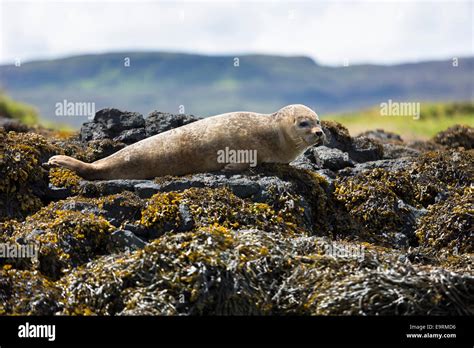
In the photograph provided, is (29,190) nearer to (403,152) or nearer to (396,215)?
(396,215)

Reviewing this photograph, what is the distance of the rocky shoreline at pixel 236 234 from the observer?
785 cm

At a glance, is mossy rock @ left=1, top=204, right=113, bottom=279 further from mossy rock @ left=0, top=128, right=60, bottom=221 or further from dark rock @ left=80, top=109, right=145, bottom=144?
dark rock @ left=80, top=109, right=145, bottom=144

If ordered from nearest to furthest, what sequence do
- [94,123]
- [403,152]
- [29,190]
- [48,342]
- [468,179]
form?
1. [48,342]
2. [29,190]
3. [468,179]
4. [94,123]
5. [403,152]

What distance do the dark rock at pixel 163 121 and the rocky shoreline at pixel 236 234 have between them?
17 mm

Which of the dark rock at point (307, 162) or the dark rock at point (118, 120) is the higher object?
the dark rock at point (118, 120)

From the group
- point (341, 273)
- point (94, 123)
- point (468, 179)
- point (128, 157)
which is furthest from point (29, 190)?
point (468, 179)

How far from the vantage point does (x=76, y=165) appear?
10406 mm

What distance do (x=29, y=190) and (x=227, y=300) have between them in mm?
3286

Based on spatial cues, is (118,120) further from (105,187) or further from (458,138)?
(458,138)

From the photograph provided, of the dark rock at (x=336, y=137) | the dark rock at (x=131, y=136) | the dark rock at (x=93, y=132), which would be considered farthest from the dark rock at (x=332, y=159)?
the dark rock at (x=93, y=132)

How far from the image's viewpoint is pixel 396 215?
10.3 meters

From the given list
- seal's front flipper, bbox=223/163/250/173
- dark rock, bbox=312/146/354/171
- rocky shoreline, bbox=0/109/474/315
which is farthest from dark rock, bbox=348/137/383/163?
seal's front flipper, bbox=223/163/250/173

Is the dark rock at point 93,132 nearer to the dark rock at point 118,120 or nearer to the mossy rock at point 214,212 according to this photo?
the dark rock at point 118,120

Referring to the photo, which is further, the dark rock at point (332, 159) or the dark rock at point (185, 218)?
the dark rock at point (332, 159)
